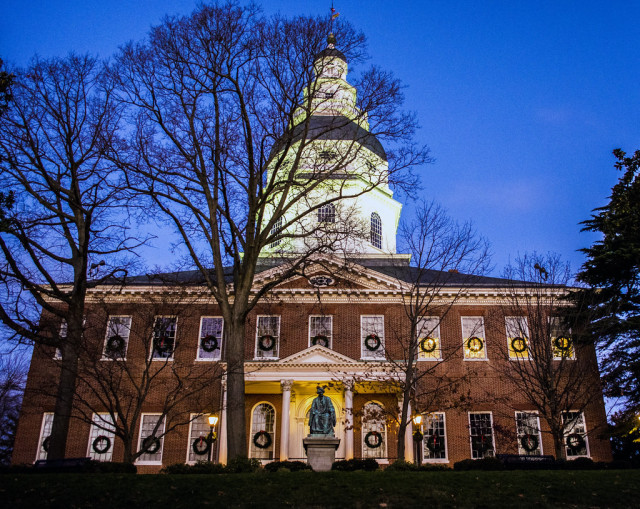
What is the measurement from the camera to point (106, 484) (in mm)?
13203

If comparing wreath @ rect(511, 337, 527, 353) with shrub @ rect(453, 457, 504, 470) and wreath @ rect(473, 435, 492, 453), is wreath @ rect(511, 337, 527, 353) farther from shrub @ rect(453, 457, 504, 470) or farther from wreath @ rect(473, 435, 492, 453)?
shrub @ rect(453, 457, 504, 470)

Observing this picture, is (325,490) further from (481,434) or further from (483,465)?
(481,434)

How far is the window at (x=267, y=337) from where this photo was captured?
2981 cm

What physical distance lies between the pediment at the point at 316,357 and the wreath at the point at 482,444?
22.1 feet

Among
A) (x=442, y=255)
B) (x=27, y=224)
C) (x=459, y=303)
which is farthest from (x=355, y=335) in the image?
(x=27, y=224)

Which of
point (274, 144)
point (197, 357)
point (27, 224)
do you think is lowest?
point (197, 357)

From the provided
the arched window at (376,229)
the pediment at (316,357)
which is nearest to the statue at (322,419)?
the pediment at (316,357)

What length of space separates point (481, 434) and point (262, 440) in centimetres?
998

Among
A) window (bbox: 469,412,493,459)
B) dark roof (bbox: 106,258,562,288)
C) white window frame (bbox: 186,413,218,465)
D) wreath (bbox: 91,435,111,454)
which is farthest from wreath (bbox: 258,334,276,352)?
window (bbox: 469,412,493,459)

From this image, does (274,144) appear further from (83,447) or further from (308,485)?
(83,447)

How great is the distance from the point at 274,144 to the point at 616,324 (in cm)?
1448

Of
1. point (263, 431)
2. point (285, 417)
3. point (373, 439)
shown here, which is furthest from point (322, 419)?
point (263, 431)

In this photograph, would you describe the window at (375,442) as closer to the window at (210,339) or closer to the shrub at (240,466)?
the window at (210,339)

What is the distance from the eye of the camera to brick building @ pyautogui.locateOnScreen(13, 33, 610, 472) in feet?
89.1
